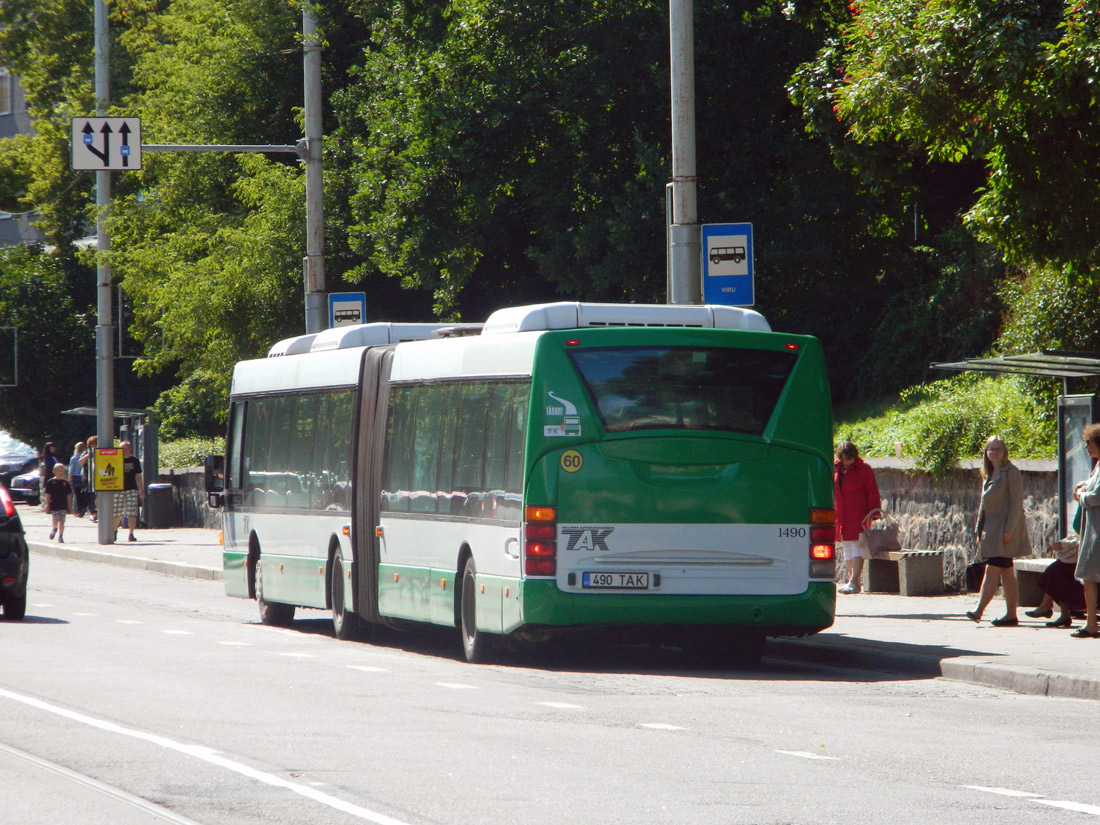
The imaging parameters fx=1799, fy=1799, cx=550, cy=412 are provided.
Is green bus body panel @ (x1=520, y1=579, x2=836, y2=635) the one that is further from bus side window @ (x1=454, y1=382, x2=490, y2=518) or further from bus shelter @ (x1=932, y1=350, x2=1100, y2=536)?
bus shelter @ (x1=932, y1=350, x2=1100, y2=536)

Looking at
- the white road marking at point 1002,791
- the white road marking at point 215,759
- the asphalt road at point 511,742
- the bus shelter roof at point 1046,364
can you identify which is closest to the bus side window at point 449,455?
the asphalt road at point 511,742

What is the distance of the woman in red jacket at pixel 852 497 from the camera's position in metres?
19.9

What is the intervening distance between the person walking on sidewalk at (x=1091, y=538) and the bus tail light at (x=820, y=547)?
2.22 m

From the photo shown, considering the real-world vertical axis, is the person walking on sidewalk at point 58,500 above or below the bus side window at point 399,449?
below

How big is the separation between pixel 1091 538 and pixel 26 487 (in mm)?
43003

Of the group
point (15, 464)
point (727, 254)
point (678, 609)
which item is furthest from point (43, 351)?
point (678, 609)

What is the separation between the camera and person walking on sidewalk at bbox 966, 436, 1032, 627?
15984 mm

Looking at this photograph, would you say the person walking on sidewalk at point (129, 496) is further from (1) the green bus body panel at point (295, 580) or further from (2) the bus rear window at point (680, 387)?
(2) the bus rear window at point (680, 387)

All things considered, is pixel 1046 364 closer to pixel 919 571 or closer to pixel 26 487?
pixel 919 571

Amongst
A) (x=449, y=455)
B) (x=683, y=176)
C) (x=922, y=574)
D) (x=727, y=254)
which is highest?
(x=683, y=176)

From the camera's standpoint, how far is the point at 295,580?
17.9 metres

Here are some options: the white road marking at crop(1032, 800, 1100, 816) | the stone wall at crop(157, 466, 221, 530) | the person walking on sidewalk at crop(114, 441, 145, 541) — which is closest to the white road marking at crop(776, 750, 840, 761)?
the white road marking at crop(1032, 800, 1100, 816)

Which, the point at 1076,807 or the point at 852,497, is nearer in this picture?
the point at 1076,807

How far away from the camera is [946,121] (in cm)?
1555
